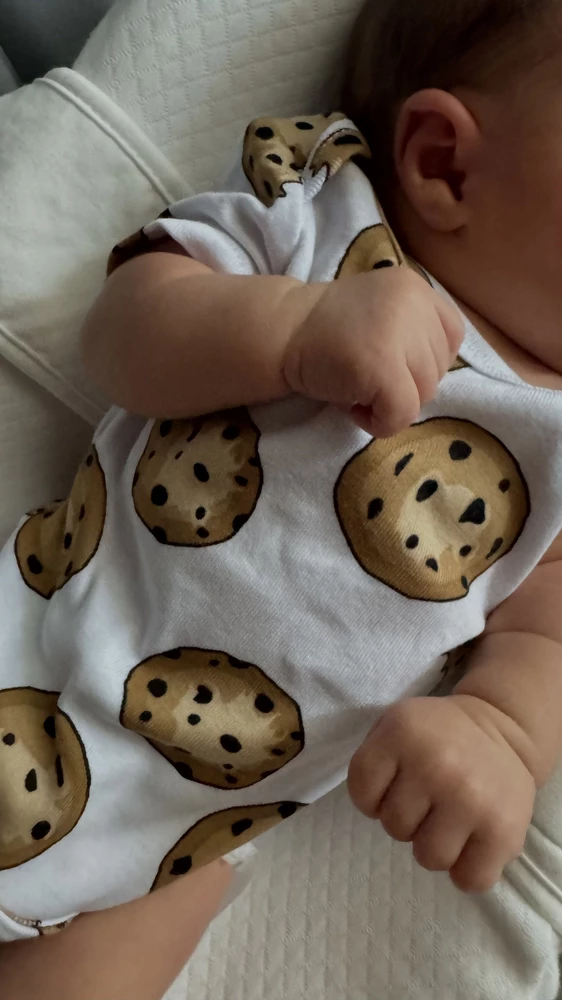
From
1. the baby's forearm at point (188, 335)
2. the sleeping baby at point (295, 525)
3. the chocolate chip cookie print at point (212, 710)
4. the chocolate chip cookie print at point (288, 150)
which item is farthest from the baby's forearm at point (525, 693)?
the chocolate chip cookie print at point (288, 150)

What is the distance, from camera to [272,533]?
649 mm

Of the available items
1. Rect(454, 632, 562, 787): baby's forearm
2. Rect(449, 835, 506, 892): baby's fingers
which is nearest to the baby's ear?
Rect(454, 632, 562, 787): baby's forearm

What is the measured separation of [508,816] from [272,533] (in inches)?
9.7

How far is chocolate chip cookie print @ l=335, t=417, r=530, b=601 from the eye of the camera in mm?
633

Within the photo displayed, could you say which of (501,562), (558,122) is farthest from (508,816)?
(558,122)

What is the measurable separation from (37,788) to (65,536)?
0.20 m

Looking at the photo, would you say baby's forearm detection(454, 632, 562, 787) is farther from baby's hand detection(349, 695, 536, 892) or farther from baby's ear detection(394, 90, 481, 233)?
baby's ear detection(394, 90, 481, 233)

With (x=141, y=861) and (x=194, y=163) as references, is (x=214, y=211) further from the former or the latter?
(x=141, y=861)

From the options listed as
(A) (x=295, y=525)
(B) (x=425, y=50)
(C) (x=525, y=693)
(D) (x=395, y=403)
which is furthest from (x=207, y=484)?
(B) (x=425, y=50)

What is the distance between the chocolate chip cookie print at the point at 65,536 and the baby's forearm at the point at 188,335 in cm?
9

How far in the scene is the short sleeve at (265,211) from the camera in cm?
68

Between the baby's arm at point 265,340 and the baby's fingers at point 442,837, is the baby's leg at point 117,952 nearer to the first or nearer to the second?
the baby's fingers at point 442,837

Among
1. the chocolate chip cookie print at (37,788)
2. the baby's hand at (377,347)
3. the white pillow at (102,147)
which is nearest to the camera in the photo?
the baby's hand at (377,347)

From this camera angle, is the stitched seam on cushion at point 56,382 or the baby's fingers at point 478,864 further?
the stitched seam on cushion at point 56,382
